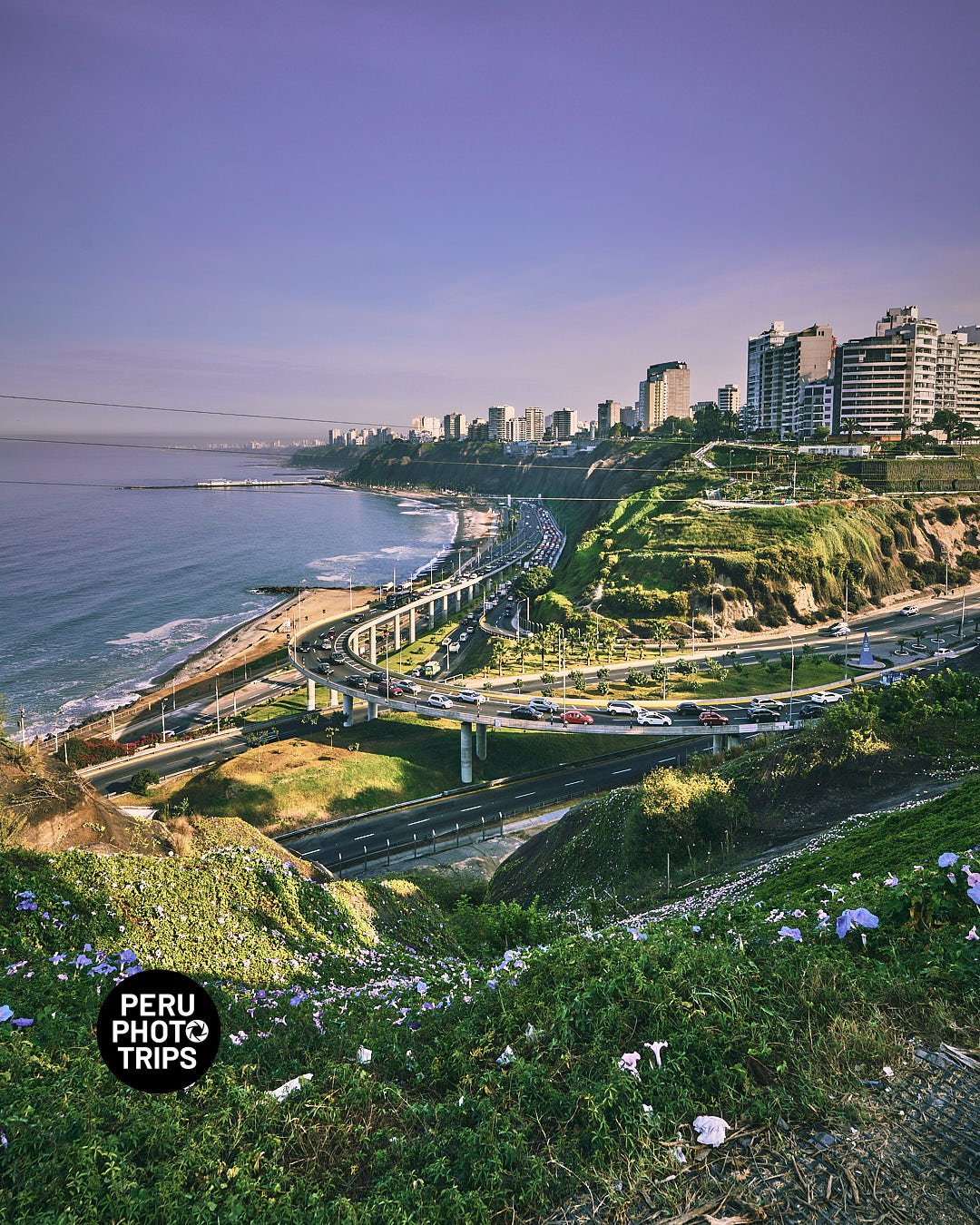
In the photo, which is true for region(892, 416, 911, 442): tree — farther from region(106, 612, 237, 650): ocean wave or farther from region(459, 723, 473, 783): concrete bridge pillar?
region(459, 723, 473, 783): concrete bridge pillar

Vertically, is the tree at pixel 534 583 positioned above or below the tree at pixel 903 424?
below

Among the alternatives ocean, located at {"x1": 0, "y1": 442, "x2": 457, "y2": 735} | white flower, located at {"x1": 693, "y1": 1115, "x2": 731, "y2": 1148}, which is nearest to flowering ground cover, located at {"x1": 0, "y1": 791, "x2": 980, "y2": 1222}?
white flower, located at {"x1": 693, "y1": 1115, "x2": 731, "y2": 1148}

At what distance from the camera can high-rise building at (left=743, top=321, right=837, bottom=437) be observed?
5743 inches

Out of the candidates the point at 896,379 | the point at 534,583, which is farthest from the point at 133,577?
the point at 896,379

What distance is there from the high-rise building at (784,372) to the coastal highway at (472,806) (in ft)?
372

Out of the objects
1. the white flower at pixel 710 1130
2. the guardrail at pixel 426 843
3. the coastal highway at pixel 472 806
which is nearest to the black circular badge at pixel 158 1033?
the white flower at pixel 710 1130

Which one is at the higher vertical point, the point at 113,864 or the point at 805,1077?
the point at 805,1077

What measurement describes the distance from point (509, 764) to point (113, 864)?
3898cm

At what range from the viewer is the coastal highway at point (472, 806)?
40.2 m

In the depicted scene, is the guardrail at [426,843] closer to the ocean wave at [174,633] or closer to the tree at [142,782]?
the tree at [142,782]

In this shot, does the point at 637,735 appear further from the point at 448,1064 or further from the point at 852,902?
the point at 448,1064

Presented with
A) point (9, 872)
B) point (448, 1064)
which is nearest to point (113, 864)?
point (9, 872)

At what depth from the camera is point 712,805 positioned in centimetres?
2767

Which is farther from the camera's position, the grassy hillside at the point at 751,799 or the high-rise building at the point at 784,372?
the high-rise building at the point at 784,372
